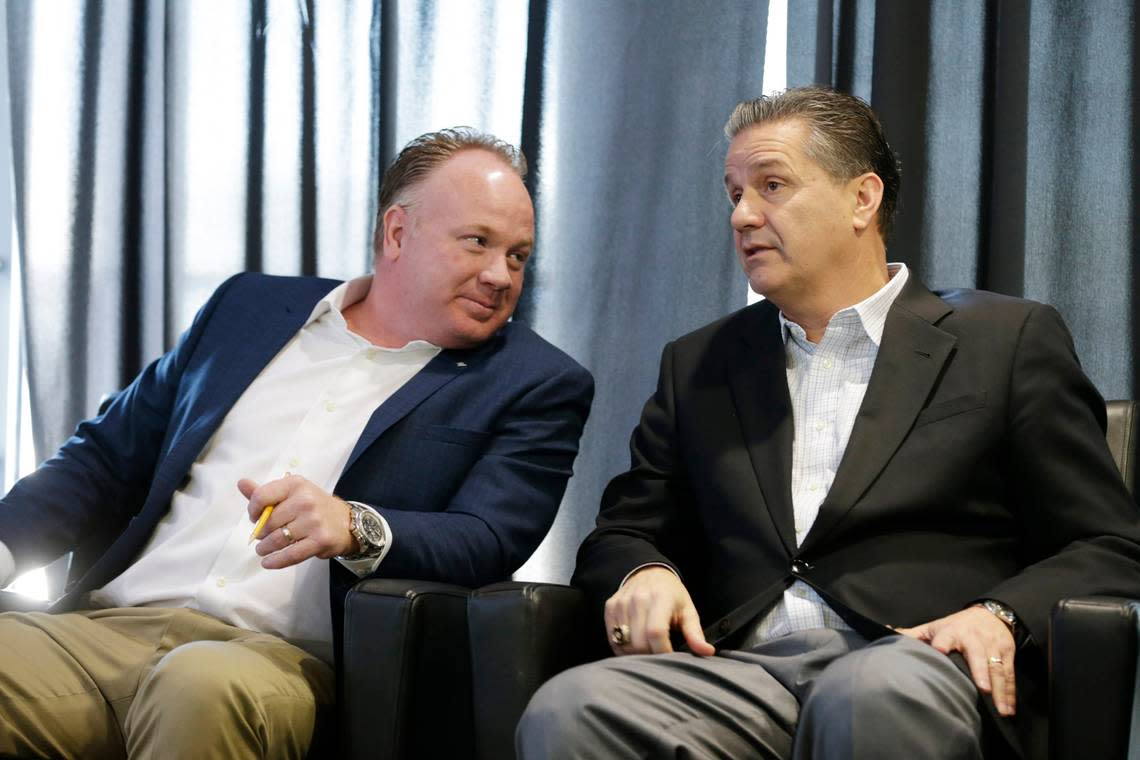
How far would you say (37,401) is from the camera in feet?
9.80

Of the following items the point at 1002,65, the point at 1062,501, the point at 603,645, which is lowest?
the point at 603,645

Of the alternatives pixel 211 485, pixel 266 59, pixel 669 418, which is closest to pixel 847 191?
pixel 669 418

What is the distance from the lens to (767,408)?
205cm

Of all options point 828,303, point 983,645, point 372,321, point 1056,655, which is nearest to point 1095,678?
point 1056,655

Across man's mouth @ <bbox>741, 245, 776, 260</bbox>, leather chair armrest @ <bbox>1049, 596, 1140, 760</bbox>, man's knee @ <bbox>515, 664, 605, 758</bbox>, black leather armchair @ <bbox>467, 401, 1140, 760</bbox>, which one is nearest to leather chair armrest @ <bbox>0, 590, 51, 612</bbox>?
black leather armchair @ <bbox>467, 401, 1140, 760</bbox>

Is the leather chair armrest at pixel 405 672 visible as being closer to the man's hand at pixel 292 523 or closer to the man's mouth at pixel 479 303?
the man's hand at pixel 292 523

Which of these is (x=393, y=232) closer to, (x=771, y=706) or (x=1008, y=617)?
(x=771, y=706)

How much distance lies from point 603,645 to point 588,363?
97cm

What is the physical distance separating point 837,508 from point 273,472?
0.98m

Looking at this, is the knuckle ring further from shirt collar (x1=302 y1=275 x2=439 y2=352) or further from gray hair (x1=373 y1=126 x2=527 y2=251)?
gray hair (x1=373 y1=126 x2=527 y2=251)

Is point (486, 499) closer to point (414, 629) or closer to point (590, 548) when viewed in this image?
point (590, 548)

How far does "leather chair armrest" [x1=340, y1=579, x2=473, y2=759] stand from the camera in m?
1.75

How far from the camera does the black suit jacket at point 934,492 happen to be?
1813 mm

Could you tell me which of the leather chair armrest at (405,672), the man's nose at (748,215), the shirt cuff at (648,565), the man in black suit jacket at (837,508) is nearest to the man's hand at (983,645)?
the man in black suit jacket at (837,508)
